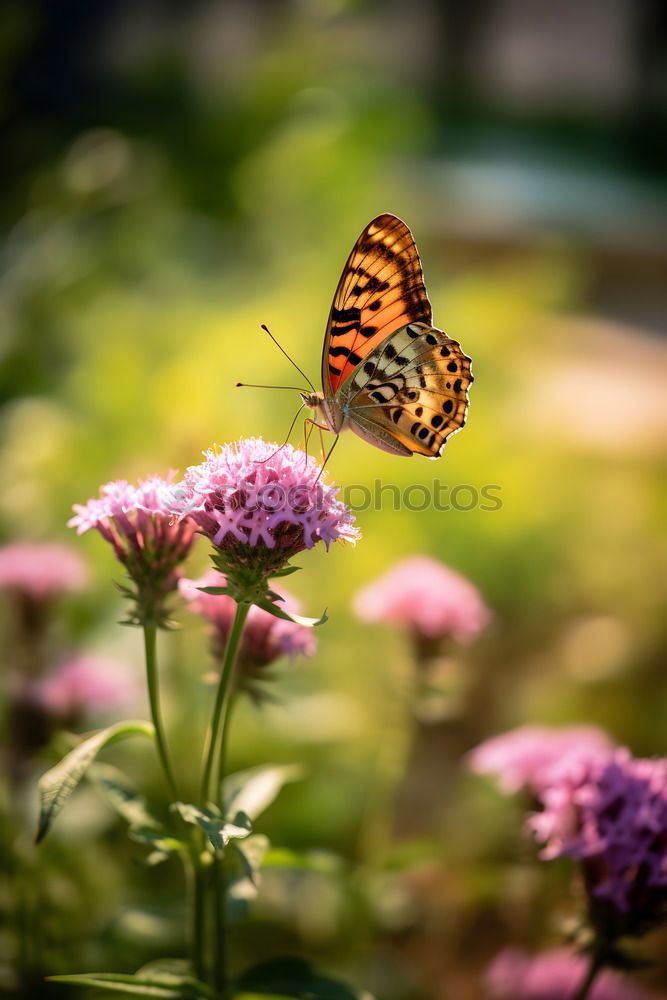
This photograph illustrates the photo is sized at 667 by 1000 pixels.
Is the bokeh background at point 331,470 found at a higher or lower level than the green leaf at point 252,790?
higher

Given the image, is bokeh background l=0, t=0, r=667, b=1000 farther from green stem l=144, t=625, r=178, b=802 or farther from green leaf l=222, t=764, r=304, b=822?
green stem l=144, t=625, r=178, b=802

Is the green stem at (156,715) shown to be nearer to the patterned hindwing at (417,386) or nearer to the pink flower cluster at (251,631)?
the pink flower cluster at (251,631)

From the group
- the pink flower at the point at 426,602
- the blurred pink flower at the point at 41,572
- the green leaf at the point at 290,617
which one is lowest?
the green leaf at the point at 290,617

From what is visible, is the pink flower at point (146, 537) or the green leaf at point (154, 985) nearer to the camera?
the green leaf at point (154, 985)

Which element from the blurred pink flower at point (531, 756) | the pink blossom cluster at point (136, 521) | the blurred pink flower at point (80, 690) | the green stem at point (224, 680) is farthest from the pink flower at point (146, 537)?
the blurred pink flower at point (531, 756)

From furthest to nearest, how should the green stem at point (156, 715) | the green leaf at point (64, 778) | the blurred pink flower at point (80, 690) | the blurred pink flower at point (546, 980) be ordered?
the blurred pink flower at point (80, 690), the blurred pink flower at point (546, 980), the green stem at point (156, 715), the green leaf at point (64, 778)

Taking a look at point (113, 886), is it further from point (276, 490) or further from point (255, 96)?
point (255, 96)

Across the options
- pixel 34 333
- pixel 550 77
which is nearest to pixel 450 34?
pixel 550 77
